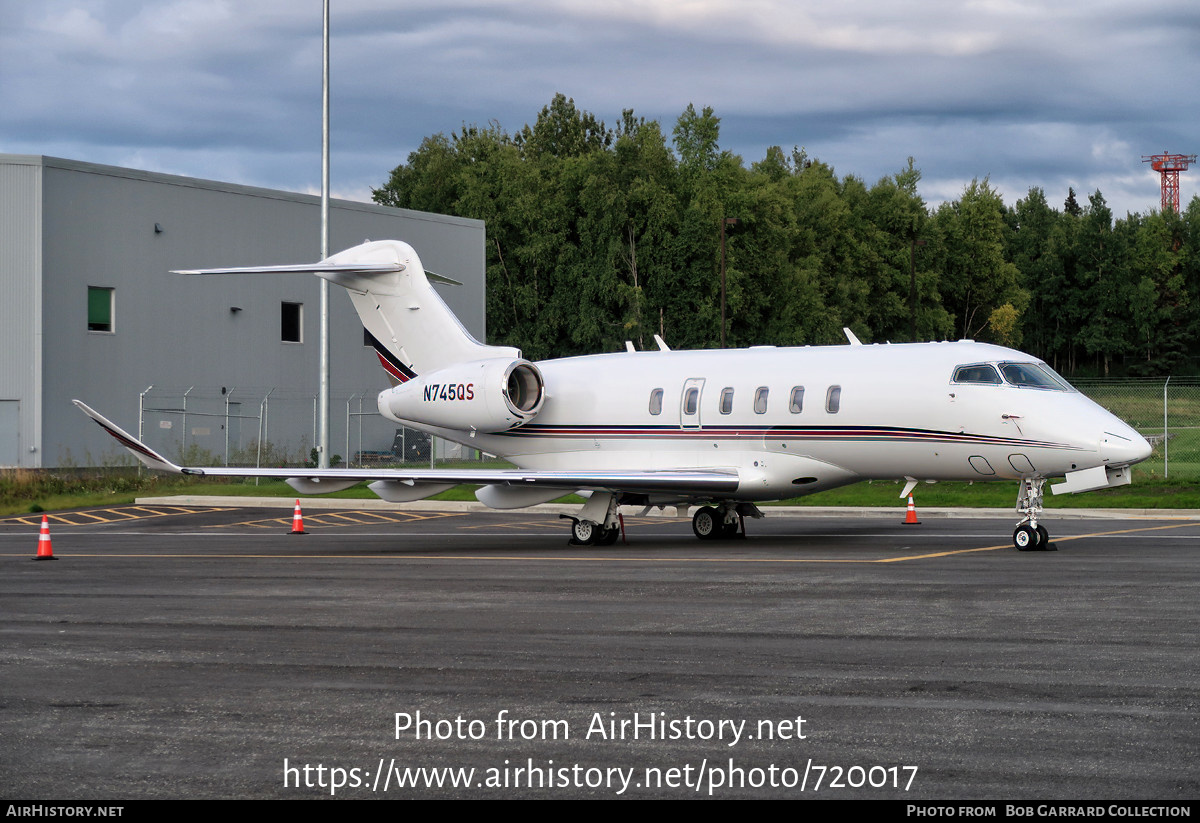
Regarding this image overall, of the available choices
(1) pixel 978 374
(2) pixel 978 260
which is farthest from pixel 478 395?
(2) pixel 978 260

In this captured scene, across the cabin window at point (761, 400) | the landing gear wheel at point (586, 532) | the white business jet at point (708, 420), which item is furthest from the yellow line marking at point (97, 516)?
the cabin window at point (761, 400)

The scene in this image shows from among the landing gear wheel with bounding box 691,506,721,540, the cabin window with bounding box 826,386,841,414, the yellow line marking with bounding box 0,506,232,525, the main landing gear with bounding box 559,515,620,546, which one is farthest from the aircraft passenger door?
the yellow line marking with bounding box 0,506,232,525

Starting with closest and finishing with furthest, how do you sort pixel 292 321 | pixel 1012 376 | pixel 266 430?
pixel 1012 376 < pixel 266 430 < pixel 292 321

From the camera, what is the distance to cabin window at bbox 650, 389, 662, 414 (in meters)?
22.5

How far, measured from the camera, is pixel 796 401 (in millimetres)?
20891

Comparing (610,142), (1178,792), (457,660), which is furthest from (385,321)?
(610,142)

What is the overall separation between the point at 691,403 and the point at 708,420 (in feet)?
1.54

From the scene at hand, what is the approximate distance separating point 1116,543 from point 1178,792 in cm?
1488

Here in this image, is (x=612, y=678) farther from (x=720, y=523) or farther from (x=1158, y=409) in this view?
(x=1158, y=409)

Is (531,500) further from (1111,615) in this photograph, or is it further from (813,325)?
(813,325)

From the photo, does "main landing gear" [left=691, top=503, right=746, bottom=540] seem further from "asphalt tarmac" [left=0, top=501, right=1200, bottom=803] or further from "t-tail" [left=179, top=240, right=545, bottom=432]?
"asphalt tarmac" [left=0, top=501, right=1200, bottom=803]

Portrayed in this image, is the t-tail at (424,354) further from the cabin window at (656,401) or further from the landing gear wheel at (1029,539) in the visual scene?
the landing gear wheel at (1029,539)

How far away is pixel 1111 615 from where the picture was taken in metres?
12.3

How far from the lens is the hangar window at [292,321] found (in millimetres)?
46281
